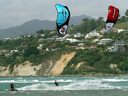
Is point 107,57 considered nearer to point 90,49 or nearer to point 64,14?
point 90,49

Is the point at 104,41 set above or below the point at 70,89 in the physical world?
below

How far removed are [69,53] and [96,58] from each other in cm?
788

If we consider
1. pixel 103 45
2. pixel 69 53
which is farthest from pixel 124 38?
pixel 69 53

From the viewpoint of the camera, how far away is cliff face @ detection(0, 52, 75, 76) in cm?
12350

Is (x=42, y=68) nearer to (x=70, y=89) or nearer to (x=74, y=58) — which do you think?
(x=74, y=58)

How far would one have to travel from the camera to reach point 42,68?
12888 centimetres

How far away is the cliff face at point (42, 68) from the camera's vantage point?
12350cm

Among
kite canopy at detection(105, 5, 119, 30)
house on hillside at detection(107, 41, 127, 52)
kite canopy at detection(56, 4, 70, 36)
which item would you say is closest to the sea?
kite canopy at detection(105, 5, 119, 30)

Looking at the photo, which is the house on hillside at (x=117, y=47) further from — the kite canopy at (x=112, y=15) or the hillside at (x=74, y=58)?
the kite canopy at (x=112, y=15)

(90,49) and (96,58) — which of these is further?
(90,49)

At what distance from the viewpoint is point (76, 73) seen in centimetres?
11962

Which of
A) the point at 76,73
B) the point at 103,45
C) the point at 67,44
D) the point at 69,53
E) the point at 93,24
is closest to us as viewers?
the point at 76,73

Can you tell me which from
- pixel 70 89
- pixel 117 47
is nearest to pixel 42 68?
pixel 117 47

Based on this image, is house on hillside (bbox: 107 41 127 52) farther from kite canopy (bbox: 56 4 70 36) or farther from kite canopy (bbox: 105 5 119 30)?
kite canopy (bbox: 56 4 70 36)
